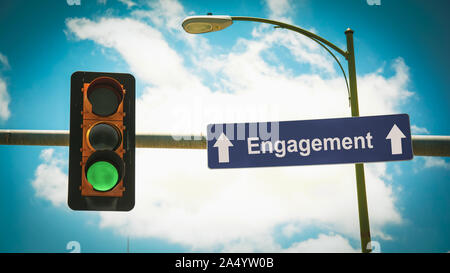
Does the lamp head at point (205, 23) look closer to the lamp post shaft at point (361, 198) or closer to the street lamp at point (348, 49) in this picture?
the street lamp at point (348, 49)

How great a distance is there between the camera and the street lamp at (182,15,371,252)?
8.27 meters

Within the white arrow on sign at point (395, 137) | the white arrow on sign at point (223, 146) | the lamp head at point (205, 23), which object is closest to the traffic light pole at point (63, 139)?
the white arrow on sign at point (223, 146)

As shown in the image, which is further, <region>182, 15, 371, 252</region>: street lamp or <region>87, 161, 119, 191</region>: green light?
<region>182, 15, 371, 252</region>: street lamp

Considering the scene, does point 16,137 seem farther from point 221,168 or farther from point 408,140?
point 408,140

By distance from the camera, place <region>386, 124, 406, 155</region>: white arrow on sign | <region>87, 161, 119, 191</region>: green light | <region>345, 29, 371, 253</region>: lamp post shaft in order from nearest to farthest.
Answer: <region>87, 161, 119, 191</region>: green light < <region>386, 124, 406, 155</region>: white arrow on sign < <region>345, 29, 371, 253</region>: lamp post shaft

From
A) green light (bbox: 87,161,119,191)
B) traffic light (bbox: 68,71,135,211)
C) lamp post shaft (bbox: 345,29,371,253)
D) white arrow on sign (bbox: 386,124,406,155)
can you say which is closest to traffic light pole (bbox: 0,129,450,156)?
lamp post shaft (bbox: 345,29,371,253)

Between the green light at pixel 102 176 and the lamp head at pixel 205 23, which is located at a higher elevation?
the lamp head at pixel 205 23

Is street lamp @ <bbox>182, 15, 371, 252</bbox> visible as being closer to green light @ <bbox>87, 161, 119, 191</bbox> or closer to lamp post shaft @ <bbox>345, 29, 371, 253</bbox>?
lamp post shaft @ <bbox>345, 29, 371, 253</bbox>

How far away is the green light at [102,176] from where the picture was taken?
421 cm

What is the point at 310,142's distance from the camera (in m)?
7.02

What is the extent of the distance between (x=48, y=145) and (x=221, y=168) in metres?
3.25

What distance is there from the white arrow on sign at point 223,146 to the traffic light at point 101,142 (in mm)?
2588

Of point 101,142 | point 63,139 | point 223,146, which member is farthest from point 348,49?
point 101,142

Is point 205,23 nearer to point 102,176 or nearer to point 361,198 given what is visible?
point 361,198
